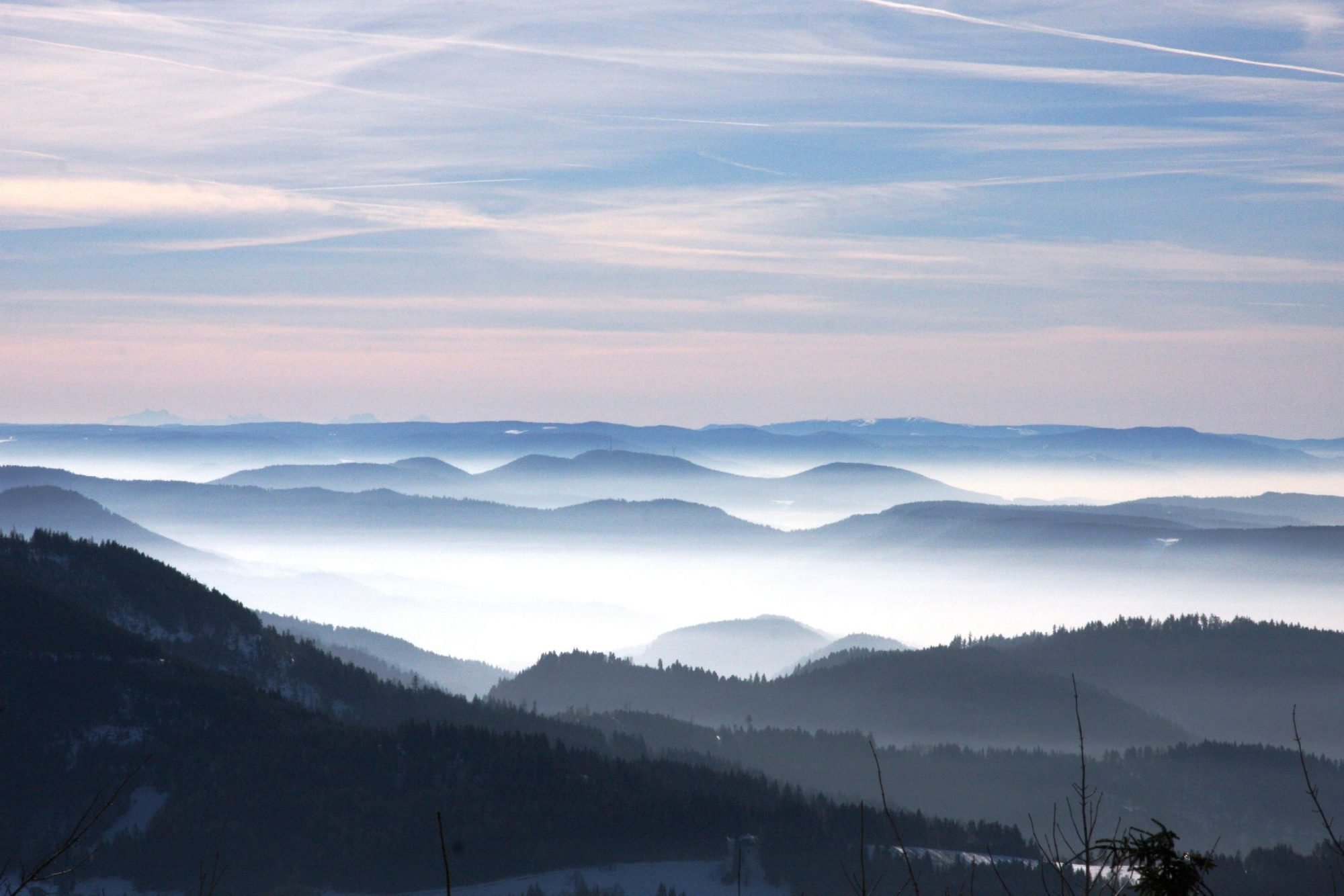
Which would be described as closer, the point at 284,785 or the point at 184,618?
the point at 284,785

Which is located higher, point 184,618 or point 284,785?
point 184,618

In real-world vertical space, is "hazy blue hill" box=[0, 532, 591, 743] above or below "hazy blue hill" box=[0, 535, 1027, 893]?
above

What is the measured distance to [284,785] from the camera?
505ft

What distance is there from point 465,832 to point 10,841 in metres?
47.2

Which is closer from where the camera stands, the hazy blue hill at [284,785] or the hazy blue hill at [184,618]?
the hazy blue hill at [284,785]

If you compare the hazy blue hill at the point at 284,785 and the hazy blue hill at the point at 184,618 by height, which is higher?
the hazy blue hill at the point at 184,618

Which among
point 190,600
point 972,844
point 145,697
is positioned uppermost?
point 190,600

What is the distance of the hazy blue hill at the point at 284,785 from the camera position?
142 meters

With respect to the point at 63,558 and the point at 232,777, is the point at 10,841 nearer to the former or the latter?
the point at 232,777

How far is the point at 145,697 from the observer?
159 m

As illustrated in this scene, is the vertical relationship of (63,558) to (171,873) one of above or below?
above

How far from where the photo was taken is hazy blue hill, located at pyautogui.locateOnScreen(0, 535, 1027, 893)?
142125mm

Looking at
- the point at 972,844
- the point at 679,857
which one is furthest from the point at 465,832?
the point at 972,844

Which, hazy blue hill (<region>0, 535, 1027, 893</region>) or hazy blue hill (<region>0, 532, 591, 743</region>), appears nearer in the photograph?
hazy blue hill (<region>0, 535, 1027, 893</region>)
